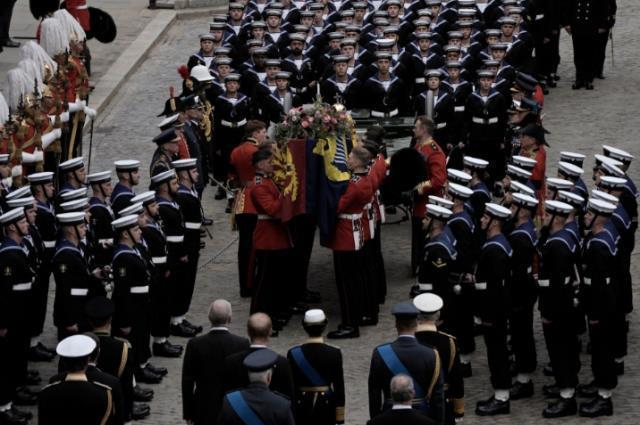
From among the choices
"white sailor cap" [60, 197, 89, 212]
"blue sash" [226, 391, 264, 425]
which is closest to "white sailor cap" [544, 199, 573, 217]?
"white sailor cap" [60, 197, 89, 212]

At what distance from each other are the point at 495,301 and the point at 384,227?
5729mm

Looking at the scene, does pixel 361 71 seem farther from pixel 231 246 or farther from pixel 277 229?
pixel 277 229

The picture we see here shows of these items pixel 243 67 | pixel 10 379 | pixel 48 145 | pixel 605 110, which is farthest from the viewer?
pixel 605 110

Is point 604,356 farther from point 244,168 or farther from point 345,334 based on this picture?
point 244,168

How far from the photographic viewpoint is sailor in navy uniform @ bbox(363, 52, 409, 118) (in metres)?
24.9

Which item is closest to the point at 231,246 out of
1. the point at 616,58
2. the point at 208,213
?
the point at 208,213

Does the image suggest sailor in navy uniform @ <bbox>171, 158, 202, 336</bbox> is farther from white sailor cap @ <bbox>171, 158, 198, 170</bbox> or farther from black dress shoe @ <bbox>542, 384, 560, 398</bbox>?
black dress shoe @ <bbox>542, 384, 560, 398</bbox>

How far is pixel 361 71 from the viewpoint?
2572 cm

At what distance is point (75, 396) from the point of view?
14.8 metres

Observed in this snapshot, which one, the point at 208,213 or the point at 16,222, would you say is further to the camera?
the point at 208,213

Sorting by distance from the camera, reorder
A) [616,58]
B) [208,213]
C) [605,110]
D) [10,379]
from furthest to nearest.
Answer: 1. [616,58]
2. [605,110]
3. [208,213]
4. [10,379]

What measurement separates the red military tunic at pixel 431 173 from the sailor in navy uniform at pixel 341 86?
3385 millimetres

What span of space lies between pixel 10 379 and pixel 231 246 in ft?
19.0

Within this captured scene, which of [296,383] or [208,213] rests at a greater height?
[296,383]
